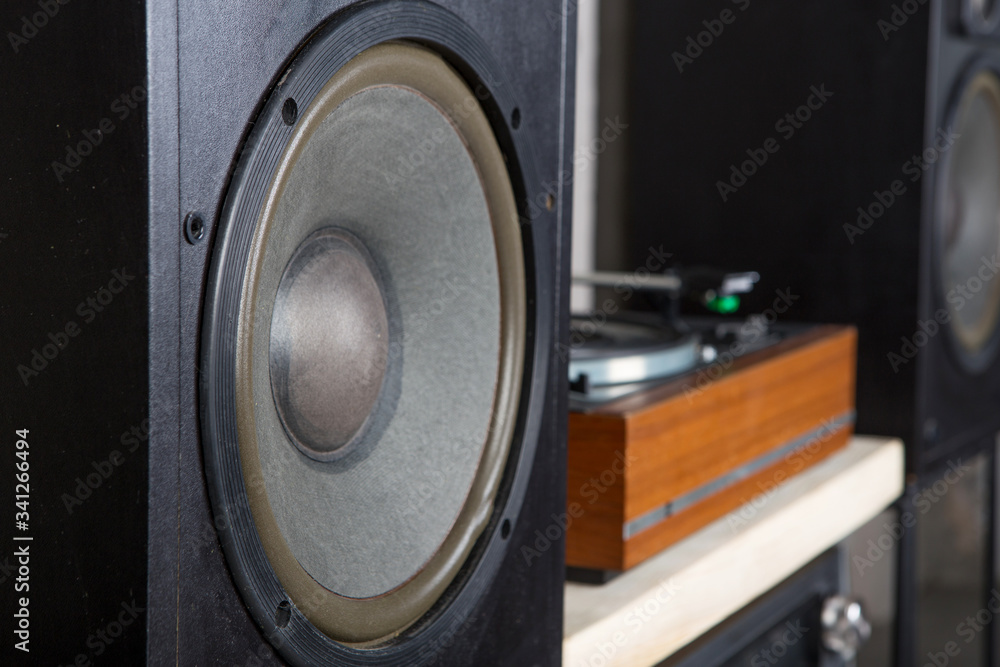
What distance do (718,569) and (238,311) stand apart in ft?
1.90

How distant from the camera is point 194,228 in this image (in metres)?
A: 0.38

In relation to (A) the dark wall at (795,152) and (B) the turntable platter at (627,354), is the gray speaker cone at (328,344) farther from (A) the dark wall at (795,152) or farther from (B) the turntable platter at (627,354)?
(A) the dark wall at (795,152)

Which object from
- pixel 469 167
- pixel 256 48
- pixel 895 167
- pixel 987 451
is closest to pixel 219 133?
pixel 256 48

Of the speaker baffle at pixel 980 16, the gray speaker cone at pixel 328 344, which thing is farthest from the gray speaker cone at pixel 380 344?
the speaker baffle at pixel 980 16

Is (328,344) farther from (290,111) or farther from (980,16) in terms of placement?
(980,16)

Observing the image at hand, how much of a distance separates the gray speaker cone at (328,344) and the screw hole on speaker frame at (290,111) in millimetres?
62

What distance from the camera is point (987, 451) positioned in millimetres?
1495

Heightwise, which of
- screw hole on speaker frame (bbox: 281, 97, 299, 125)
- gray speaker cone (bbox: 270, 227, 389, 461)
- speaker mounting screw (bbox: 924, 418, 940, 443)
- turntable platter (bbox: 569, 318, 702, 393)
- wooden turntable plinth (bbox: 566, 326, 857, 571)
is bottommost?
speaker mounting screw (bbox: 924, 418, 940, 443)

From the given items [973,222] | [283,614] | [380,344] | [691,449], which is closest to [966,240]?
[973,222]

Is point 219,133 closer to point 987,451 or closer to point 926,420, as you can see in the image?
point 926,420

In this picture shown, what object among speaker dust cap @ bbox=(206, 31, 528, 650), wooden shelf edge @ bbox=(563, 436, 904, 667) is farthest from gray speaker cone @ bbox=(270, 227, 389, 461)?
wooden shelf edge @ bbox=(563, 436, 904, 667)

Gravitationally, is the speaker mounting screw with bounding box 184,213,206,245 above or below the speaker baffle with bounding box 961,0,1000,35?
below

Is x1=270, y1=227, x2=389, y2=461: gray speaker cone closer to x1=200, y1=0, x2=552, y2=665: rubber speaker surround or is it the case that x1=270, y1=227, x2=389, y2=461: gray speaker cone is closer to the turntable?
x1=200, y1=0, x2=552, y2=665: rubber speaker surround

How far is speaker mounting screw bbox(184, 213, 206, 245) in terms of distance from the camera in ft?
1.22
